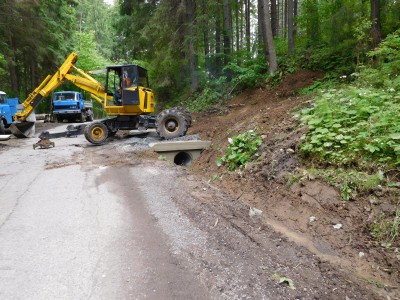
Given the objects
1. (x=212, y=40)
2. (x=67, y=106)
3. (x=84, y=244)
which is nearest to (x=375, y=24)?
(x=212, y=40)

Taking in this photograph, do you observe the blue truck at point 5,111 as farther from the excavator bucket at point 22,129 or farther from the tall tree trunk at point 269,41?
the tall tree trunk at point 269,41

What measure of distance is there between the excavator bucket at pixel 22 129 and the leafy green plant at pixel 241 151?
36.7 feet

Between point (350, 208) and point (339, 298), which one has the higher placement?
point (350, 208)

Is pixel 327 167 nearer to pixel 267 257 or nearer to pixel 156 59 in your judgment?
pixel 267 257

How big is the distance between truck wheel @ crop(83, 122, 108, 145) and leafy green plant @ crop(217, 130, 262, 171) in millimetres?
5853

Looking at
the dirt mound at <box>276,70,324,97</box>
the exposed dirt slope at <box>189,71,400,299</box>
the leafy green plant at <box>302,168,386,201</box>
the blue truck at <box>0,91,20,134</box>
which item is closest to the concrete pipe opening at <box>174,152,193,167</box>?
the exposed dirt slope at <box>189,71,400,299</box>

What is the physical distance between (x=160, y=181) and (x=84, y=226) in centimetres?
239

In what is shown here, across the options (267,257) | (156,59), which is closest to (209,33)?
(156,59)

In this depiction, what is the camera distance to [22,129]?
14266 millimetres

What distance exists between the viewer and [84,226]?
14.4 ft

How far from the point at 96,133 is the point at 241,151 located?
688cm

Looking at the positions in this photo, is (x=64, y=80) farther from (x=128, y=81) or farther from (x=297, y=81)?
(x=297, y=81)

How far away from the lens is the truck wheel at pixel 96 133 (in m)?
11.4

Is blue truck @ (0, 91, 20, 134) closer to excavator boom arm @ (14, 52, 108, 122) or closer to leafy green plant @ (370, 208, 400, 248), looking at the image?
excavator boom arm @ (14, 52, 108, 122)
